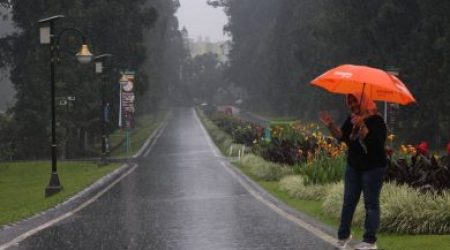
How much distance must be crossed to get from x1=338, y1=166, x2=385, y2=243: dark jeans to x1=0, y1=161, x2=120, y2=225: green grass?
7.26 metres

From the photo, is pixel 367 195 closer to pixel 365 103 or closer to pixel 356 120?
pixel 356 120

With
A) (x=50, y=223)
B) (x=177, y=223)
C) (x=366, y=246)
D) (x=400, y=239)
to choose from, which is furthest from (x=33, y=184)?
(x=366, y=246)

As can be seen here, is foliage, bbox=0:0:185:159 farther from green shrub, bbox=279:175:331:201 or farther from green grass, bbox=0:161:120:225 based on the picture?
green shrub, bbox=279:175:331:201

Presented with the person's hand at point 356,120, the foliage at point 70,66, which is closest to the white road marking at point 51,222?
the person's hand at point 356,120

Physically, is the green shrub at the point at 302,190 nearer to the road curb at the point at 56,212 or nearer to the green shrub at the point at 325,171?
the green shrub at the point at 325,171

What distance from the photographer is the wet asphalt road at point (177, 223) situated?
982cm

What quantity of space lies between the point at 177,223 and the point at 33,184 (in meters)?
16.4

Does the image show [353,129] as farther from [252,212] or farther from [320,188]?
[320,188]

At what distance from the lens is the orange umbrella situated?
8289 mm

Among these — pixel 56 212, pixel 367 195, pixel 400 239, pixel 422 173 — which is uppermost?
pixel 367 195

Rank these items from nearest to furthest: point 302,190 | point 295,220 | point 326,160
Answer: point 295,220
point 302,190
point 326,160

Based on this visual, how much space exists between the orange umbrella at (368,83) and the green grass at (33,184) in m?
7.36

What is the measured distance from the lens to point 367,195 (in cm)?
829

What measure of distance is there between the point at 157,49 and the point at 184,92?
85.8 metres
